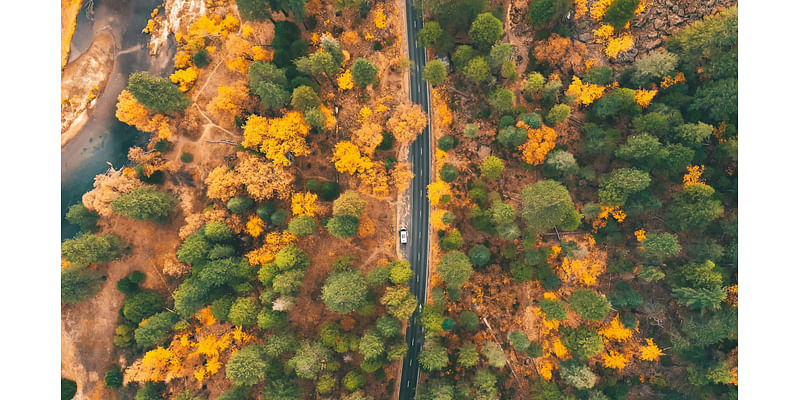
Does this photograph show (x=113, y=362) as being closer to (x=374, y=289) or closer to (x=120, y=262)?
(x=120, y=262)

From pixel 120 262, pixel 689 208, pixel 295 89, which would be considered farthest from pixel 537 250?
pixel 120 262

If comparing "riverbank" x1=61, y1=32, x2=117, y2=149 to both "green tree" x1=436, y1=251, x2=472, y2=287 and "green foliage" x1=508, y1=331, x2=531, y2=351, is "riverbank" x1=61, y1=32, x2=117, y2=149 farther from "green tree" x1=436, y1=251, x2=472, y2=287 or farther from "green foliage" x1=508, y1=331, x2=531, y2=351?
"green foliage" x1=508, y1=331, x2=531, y2=351

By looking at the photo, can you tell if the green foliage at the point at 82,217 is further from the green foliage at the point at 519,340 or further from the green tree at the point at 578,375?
the green tree at the point at 578,375

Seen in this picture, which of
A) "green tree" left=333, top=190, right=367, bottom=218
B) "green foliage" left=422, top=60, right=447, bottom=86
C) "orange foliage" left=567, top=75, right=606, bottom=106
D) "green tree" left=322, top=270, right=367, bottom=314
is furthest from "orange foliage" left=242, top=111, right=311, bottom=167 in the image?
"orange foliage" left=567, top=75, right=606, bottom=106

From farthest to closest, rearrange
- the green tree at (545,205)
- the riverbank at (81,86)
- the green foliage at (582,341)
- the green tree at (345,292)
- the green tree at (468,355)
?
the riverbank at (81,86), the green tree at (468,355), the green foliage at (582,341), the green tree at (345,292), the green tree at (545,205)

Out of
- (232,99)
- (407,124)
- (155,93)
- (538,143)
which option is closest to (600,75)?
(538,143)

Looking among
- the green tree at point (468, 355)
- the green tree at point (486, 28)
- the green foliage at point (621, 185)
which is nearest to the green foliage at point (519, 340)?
the green tree at point (468, 355)
